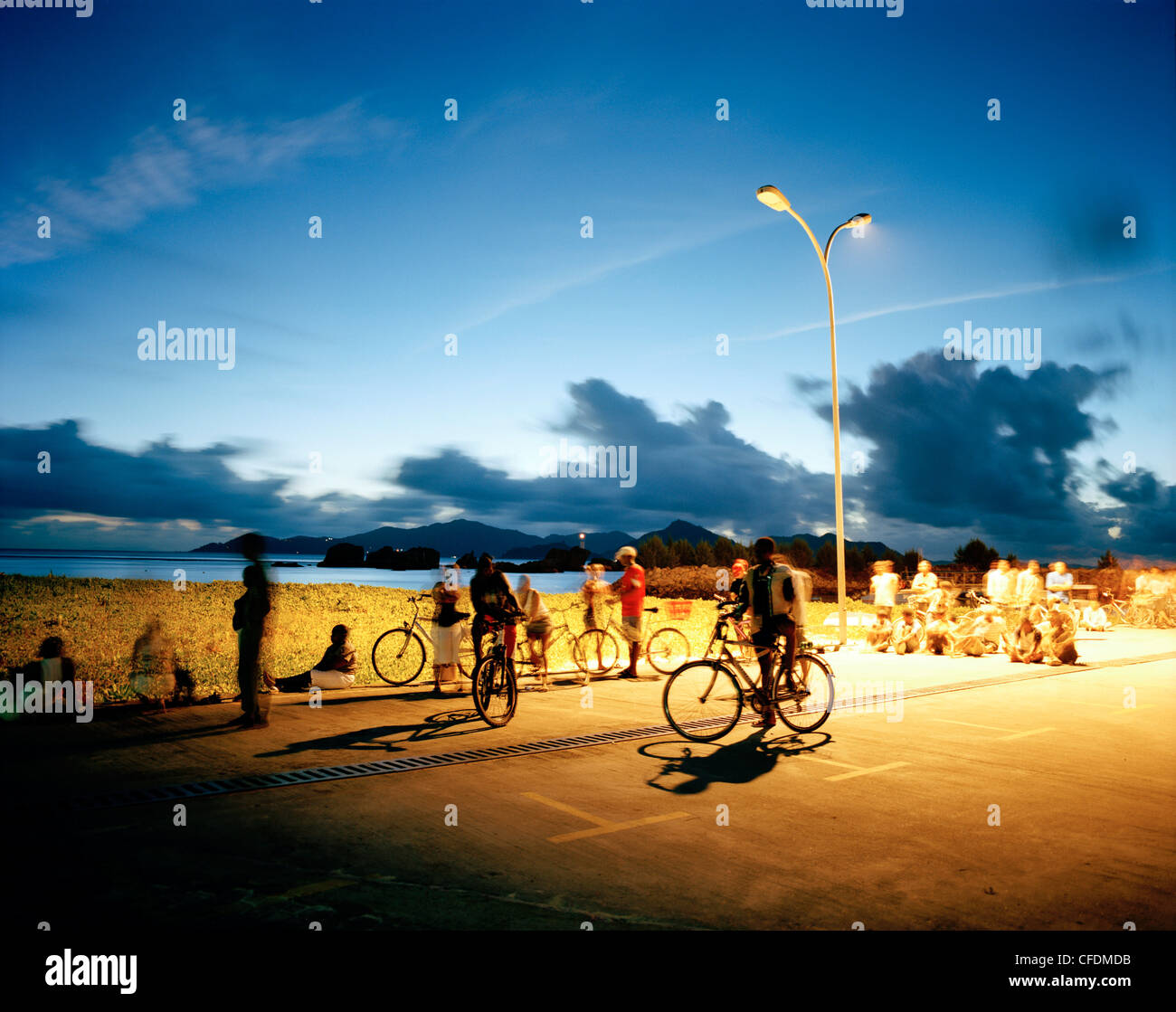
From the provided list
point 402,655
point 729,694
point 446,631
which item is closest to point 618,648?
point 446,631

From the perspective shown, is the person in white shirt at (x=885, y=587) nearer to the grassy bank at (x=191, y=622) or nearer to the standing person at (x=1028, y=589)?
the standing person at (x=1028, y=589)

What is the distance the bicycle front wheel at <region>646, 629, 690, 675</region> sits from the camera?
14797 mm

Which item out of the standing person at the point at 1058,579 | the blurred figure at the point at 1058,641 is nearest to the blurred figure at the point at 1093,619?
the standing person at the point at 1058,579

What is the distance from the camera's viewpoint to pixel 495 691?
9617mm

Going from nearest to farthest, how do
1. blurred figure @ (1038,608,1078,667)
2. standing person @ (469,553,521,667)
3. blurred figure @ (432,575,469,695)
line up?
1. standing person @ (469,553,521,667)
2. blurred figure @ (432,575,469,695)
3. blurred figure @ (1038,608,1078,667)

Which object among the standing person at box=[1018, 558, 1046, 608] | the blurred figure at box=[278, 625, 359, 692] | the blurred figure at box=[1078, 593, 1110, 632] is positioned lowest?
the blurred figure at box=[1078, 593, 1110, 632]

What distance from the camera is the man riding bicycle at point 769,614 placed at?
905 centimetres

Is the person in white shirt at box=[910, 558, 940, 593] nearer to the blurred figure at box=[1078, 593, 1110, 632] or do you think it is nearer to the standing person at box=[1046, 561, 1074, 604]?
the standing person at box=[1046, 561, 1074, 604]

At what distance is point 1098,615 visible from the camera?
24.3m

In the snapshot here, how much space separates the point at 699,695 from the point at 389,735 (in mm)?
3500

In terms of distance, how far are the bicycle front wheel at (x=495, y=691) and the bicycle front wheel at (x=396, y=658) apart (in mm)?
3496

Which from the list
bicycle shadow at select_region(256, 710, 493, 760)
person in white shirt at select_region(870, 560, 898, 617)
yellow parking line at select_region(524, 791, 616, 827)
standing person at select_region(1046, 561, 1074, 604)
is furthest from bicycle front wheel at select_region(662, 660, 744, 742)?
standing person at select_region(1046, 561, 1074, 604)
